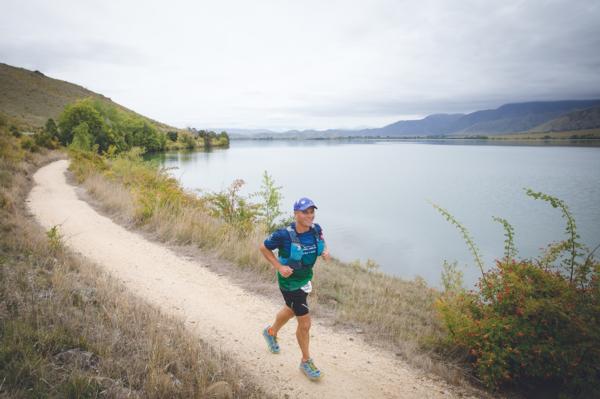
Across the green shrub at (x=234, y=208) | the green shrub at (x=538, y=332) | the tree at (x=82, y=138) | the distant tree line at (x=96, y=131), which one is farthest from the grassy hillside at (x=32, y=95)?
the green shrub at (x=538, y=332)

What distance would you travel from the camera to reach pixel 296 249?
11.6 feet

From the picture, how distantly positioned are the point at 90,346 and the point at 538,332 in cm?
521

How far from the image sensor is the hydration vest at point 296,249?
3545 millimetres

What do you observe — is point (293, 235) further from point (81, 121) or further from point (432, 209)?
point (81, 121)

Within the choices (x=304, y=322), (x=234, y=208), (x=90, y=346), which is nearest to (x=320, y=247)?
(x=304, y=322)

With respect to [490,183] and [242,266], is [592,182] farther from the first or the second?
[242,266]

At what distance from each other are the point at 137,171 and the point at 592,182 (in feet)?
129

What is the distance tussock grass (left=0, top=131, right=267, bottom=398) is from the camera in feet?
9.04

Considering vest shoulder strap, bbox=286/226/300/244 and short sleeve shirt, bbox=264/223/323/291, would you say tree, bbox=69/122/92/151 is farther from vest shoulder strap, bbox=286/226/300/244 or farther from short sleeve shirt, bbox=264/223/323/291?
vest shoulder strap, bbox=286/226/300/244

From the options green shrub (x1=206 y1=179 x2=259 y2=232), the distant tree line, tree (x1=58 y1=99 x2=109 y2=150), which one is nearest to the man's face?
green shrub (x1=206 y1=179 x2=259 y2=232)

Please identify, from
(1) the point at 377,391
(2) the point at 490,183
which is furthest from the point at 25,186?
(2) the point at 490,183

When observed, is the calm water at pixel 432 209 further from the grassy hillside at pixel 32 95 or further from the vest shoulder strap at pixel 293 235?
the grassy hillside at pixel 32 95

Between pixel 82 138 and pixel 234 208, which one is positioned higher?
pixel 82 138

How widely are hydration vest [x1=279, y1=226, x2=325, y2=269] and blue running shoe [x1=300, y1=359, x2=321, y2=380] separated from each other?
4.27 ft
